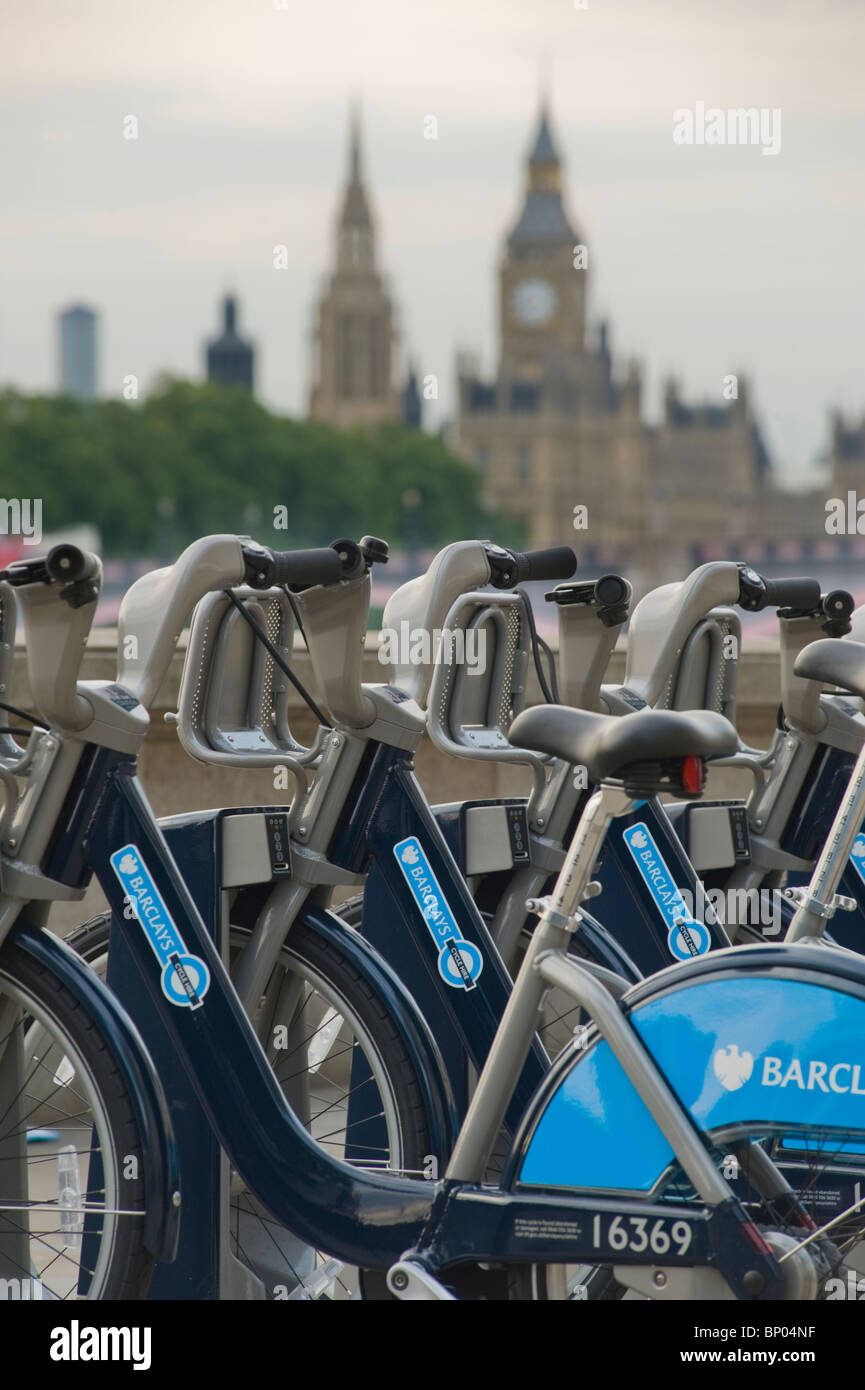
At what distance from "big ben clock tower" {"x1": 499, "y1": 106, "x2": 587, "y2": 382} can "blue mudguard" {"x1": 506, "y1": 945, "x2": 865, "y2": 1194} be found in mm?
125898

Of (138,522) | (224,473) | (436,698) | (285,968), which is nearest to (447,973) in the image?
(285,968)

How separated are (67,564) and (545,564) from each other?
3.62 ft

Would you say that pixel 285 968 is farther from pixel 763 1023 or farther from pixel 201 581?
pixel 763 1023

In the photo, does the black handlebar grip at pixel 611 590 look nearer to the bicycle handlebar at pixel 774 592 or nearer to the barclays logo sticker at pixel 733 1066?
the bicycle handlebar at pixel 774 592

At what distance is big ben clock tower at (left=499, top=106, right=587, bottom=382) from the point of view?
130 meters

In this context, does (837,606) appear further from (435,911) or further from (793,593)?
(435,911)

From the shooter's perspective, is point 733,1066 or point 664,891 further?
point 664,891

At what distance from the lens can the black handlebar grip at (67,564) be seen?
2891 millimetres

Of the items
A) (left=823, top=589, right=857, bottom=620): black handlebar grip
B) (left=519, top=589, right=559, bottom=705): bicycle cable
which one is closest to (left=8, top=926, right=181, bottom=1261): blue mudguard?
(left=519, top=589, right=559, bottom=705): bicycle cable

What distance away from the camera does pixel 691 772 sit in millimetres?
2699

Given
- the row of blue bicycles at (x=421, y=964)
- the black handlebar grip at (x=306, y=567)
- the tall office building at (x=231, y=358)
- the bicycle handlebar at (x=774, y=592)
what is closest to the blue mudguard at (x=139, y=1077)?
the row of blue bicycles at (x=421, y=964)

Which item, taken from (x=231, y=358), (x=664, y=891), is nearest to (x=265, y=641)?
(x=664, y=891)

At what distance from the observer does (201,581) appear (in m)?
3.11
